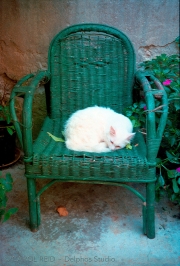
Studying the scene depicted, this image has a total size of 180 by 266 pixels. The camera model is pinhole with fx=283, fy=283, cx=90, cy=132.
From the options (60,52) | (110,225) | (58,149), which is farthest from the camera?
(60,52)

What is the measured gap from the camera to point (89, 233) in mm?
1713

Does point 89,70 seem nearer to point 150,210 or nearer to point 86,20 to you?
point 86,20

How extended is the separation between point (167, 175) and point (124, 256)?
1.96ft

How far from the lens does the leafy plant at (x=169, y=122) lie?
179 cm

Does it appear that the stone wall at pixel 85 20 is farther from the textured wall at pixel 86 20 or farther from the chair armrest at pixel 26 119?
the chair armrest at pixel 26 119

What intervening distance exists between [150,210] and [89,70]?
1100mm

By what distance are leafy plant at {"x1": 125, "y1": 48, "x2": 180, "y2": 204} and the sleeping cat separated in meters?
0.18

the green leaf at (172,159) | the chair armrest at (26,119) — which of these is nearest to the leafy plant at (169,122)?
the green leaf at (172,159)

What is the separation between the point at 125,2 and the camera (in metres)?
2.12

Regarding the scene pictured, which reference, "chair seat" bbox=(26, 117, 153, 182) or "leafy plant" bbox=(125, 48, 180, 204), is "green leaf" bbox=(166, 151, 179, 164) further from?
"chair seat" bbox=(26, 117, 153, 182)

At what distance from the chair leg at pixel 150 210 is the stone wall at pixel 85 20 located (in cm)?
115

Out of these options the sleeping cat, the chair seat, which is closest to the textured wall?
the sleeping cat

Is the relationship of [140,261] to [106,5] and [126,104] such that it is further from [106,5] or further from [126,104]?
[106,5]

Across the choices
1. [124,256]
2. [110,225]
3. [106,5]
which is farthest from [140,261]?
[106,5]
